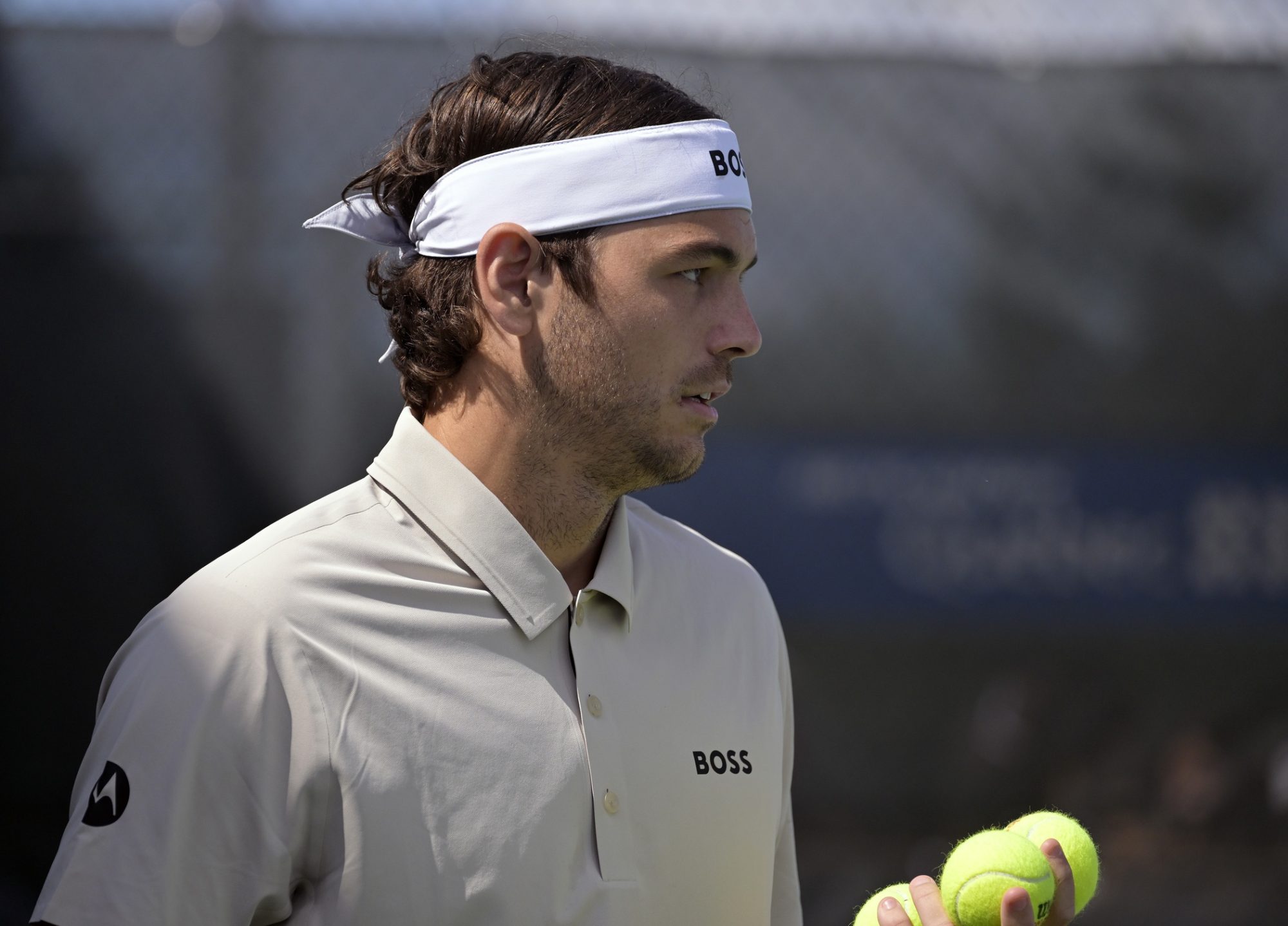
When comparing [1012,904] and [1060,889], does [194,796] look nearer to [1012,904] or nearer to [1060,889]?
[1012,904]

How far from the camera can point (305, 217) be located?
11.4ft

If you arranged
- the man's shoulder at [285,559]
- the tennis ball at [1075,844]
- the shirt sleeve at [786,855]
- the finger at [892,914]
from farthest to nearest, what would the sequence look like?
the shirt sleeve at [786,855] → the tennis ball at [1075,844] → the finger at [892,914] → the man's shoulder at [285,559]

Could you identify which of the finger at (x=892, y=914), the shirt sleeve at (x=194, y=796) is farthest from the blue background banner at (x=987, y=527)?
the shirt sleeve at (x=194, y=796)

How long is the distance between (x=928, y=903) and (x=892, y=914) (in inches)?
2.0

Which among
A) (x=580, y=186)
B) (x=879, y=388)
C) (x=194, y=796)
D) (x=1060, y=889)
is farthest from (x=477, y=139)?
(x=879, y=388)

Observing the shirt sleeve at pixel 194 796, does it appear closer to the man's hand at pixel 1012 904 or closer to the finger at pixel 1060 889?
the man's hand at pixel 1012 904

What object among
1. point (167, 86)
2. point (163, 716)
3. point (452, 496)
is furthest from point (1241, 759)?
point (167, 86)

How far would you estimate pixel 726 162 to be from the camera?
1884 millimetres

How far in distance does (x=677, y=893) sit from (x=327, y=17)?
271 centimetres

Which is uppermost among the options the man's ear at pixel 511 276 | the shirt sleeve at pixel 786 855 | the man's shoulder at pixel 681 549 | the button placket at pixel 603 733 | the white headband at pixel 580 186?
the white headband at pixel 580 186

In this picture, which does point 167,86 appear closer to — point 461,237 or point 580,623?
point 461,237

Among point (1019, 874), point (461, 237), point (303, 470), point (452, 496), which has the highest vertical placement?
point (461, 237)

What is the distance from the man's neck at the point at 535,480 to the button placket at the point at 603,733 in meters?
0.09

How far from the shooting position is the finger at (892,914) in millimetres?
1637
